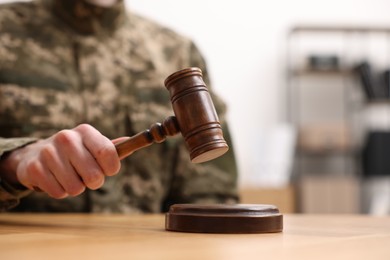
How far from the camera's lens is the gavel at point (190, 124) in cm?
104

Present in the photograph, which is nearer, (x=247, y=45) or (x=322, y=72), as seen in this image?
(x=322, y=72)

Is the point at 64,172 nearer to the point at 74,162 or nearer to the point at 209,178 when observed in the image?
the point at 74,162

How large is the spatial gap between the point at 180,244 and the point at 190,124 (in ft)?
1.06

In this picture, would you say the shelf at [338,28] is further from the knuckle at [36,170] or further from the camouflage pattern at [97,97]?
the knuckle at [36,170]

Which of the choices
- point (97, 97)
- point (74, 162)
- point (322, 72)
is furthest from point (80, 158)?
point (322, 72)

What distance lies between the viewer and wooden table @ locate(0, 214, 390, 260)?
0.66 m

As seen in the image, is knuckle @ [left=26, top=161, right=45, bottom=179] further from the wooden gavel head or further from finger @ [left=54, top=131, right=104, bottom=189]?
the wooden gavel head

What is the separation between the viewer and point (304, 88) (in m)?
5.54

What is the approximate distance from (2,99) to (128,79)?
400 millimetres

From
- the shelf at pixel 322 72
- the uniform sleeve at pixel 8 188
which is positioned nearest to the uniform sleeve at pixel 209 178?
the uniform sleeve at pixel 8 188

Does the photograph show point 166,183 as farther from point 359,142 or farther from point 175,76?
point 359,142

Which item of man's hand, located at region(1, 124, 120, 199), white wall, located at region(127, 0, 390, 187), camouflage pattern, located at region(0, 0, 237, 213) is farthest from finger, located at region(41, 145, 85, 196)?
white wall, located at region(127, 0, 390, 187)

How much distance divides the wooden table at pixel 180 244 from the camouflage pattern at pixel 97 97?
33.8 inches

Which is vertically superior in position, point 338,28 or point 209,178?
point 338,28
